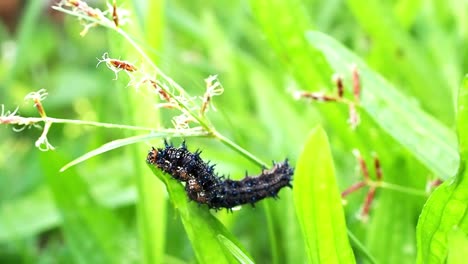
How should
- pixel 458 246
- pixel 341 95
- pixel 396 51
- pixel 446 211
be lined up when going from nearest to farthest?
Answer: pixel 458 246 → pixel 446 211 → pixel 341 95 → pixel 396 51

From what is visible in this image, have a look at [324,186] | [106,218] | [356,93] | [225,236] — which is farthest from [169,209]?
[324,186]

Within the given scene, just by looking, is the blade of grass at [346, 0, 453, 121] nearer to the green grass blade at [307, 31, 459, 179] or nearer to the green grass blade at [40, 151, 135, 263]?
the green grass blade at [307, 31, 459, 179]

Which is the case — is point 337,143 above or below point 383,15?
below

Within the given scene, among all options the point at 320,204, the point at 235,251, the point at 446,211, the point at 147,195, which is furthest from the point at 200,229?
the point at 147,195

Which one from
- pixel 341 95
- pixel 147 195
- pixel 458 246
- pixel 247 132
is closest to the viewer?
pixel 458 246

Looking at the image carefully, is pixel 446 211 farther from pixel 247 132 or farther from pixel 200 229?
pixel 247 132

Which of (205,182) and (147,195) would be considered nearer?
(205,182)

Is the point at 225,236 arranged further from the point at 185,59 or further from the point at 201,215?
the point at 185,59

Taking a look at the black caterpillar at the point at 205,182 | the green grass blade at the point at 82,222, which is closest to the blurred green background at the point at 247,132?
the green grass blade at the point at 82,222
